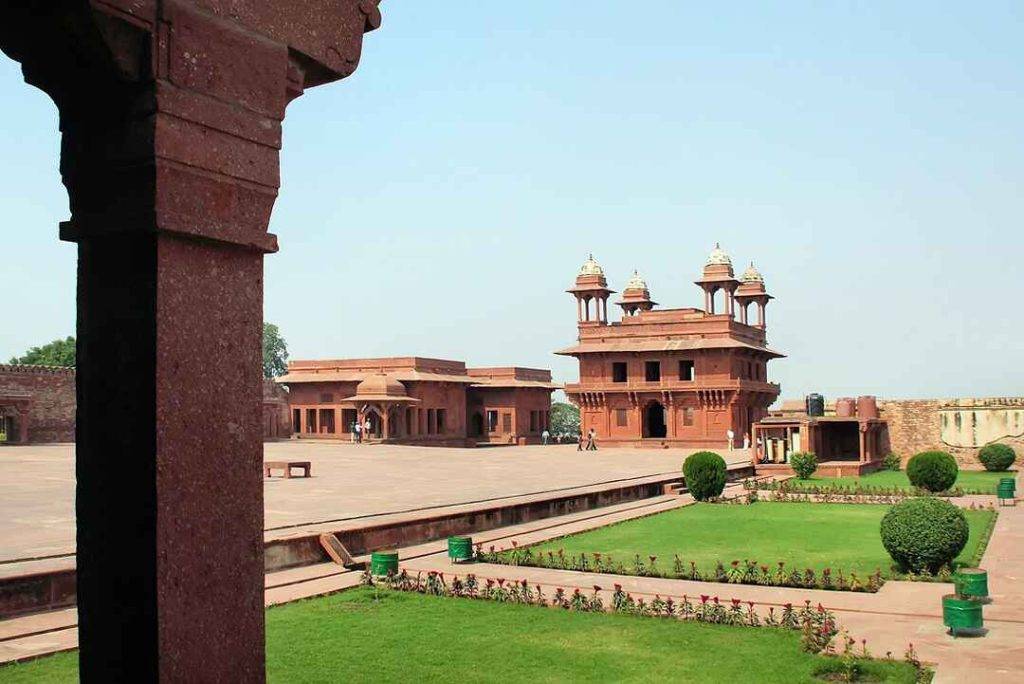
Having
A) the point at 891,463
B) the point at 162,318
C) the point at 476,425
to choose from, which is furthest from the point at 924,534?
the point at 476,425

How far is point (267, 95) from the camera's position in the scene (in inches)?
130

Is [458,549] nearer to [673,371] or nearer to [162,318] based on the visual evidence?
[162,318]

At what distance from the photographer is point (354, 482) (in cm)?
2042

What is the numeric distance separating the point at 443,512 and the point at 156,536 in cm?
1116

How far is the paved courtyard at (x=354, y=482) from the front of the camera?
12.6 m

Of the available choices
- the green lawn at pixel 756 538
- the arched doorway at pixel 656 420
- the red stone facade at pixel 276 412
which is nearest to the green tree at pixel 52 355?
the red stone facade at pixel 276 412

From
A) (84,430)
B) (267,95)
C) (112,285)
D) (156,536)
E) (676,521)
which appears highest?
(267,95)

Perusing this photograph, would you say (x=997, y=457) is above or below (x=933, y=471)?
below

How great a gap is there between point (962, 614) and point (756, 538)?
6.60 meters

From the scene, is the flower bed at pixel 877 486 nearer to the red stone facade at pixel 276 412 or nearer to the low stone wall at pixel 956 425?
the low stone wall at pixel 956 425

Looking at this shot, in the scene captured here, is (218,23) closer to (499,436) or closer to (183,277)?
(183,277)

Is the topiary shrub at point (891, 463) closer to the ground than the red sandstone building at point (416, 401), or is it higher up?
closer to the ground

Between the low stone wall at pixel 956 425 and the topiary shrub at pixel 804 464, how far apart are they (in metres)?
8.60

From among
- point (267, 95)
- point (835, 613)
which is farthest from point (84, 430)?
point (835, 613)
